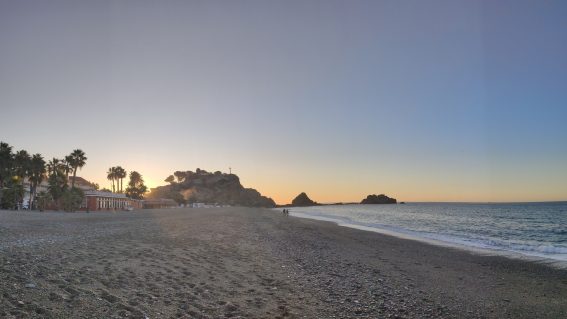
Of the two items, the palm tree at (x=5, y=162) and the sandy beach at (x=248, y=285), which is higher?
the palm tree at (x=5, y=162)

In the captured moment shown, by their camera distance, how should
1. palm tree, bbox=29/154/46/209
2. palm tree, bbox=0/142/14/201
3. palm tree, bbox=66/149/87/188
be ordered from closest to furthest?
palm tree, bbox=0/142/14/201 < palm tree, bbox=29/154/46/209 < palm tree, bbox=66/149/87/188

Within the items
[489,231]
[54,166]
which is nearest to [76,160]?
[54,166]

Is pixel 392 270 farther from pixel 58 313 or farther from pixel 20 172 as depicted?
pixel 20 172

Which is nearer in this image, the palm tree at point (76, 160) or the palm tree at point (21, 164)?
the palm tree at point (21, 164)

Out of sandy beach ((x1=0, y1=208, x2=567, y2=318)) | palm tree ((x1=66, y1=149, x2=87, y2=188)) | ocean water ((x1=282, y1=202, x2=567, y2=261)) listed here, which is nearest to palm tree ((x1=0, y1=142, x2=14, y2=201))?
palm tree ((x1=66, y1=149, x2=87, y2=188))

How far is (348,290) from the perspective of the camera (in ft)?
35.2

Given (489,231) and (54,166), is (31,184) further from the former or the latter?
(489,231)

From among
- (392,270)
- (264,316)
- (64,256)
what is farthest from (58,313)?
(392,270)

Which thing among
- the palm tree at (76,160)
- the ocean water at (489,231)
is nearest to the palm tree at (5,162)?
the palm tree at (76,160)

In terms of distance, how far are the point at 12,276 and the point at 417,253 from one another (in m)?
19.7

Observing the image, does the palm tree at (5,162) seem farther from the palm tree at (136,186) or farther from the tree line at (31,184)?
the palm tree at (136,186)

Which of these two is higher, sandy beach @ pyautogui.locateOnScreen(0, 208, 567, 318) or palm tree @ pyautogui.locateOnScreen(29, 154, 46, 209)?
palm tree @ pyautogui.locateOnScreen(29, 154, 46, 209)

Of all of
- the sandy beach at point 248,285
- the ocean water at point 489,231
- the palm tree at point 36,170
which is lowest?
the ocean water at point 489,231

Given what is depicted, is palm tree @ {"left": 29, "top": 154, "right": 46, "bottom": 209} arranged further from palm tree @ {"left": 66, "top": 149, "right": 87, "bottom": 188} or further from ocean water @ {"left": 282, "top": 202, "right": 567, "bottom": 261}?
ocean water @ {"left": 282, "top": 202, "right": 567, "bottom": 261}
